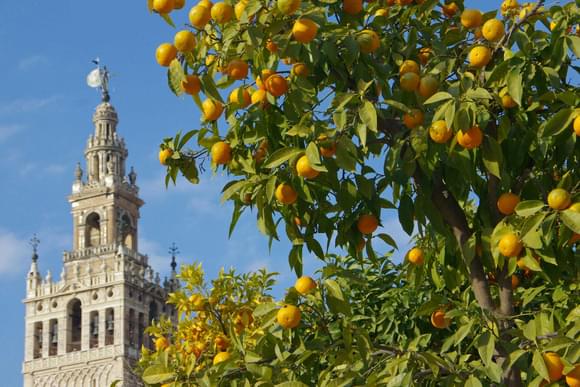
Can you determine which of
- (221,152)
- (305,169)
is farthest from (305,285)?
(221,152)

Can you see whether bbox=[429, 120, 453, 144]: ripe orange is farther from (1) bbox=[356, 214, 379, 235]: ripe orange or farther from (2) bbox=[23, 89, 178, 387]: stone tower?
(2) bbox=[23, 89, 178, 387]: stone tower

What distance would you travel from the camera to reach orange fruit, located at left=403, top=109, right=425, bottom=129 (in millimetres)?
7500

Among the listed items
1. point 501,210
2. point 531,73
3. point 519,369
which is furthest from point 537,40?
point 519,369

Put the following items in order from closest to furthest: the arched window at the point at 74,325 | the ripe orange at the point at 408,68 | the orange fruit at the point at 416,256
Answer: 1. the ripe orange at the point at 408,68
2. the orange fruit at the point at 416,256
3. the arched window at the point at 74,325

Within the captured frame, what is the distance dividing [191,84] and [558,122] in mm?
2228

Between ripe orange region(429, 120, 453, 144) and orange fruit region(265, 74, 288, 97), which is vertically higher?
orange fruit region(265, 74, 288, 97)

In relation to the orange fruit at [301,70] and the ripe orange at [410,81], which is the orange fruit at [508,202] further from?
the orange fruit at [301,70]

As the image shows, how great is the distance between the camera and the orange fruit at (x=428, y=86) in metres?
7.51

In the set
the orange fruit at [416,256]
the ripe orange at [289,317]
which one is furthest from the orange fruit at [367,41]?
the orange fruit at [416,256]

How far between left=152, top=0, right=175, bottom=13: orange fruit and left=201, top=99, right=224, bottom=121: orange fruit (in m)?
0.69

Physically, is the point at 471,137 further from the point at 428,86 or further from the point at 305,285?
the point at 305,285

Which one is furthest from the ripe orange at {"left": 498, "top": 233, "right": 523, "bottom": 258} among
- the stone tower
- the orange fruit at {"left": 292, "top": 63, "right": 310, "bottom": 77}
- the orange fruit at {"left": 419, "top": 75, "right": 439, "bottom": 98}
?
Answer: the stone tower

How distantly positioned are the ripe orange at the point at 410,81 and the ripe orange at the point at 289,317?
5.14ft

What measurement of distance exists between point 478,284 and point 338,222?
101cm
